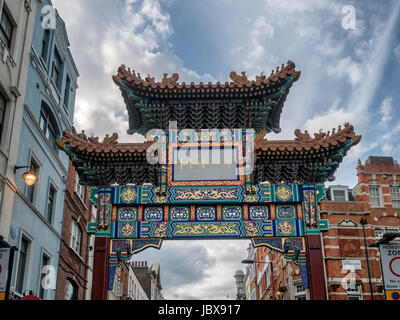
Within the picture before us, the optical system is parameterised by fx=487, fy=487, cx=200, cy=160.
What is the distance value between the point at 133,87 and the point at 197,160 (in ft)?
10.1

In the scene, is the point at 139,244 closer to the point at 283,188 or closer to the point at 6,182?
the point at 283,188

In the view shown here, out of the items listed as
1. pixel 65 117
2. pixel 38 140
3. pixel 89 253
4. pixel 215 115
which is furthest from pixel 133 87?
pixel 89 253

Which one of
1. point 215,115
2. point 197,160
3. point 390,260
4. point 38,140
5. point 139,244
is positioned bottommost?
point 390,260

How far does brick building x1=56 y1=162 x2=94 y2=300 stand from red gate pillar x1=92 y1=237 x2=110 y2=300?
38.5ft

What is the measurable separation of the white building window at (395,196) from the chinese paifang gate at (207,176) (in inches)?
939

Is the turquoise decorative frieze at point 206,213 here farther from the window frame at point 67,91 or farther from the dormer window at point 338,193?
the dormer window at point 338,193

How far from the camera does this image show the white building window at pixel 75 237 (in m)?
28.6

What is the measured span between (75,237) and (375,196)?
22595 mm

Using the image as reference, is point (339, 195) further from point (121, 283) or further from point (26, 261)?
point (26, 261)

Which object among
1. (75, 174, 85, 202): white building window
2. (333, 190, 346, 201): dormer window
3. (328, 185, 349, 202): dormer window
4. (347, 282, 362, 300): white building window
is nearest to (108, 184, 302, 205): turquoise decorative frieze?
(75, 174, 85, 202): white building window

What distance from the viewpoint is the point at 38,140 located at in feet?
72.5

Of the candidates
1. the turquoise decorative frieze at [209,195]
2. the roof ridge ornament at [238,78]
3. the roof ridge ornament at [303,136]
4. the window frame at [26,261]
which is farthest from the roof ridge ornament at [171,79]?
the window frame at [26,261]
